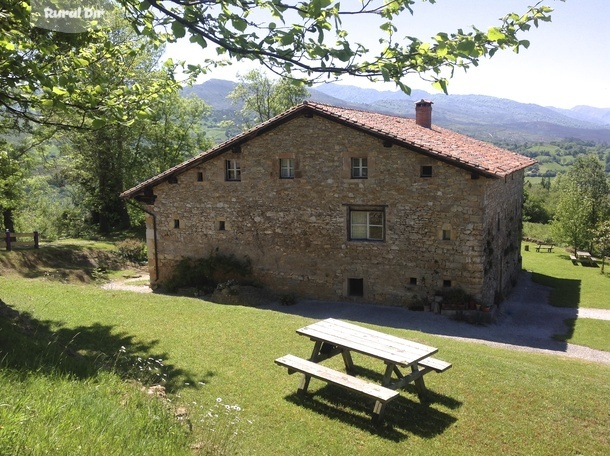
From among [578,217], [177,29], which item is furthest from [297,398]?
[578,217]

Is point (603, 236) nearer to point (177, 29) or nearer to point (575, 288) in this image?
point (575, 288)

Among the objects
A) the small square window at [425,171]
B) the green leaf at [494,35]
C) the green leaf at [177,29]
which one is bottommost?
the small square window at [425,171]

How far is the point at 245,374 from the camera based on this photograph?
9086mm

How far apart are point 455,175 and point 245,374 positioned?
10.7 m

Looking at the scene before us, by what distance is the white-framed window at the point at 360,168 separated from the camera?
1827 centimetres

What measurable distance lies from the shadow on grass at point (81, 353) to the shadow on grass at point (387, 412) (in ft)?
6.57

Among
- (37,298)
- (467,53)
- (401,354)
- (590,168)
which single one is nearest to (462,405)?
(401,354)

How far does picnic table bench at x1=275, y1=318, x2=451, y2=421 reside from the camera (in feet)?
24.5

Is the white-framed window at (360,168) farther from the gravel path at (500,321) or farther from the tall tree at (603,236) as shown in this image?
the tall tree at (603,236)

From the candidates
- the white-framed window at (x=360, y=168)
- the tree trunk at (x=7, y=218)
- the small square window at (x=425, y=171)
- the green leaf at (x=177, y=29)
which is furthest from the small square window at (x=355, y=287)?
the tree trunk at (x=7, y=218)

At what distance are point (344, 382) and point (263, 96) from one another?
38.7 m

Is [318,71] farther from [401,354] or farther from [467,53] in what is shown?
[401,354]

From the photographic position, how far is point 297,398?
323 inches

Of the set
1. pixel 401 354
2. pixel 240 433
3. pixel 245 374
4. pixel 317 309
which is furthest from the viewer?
pixel 317 309
